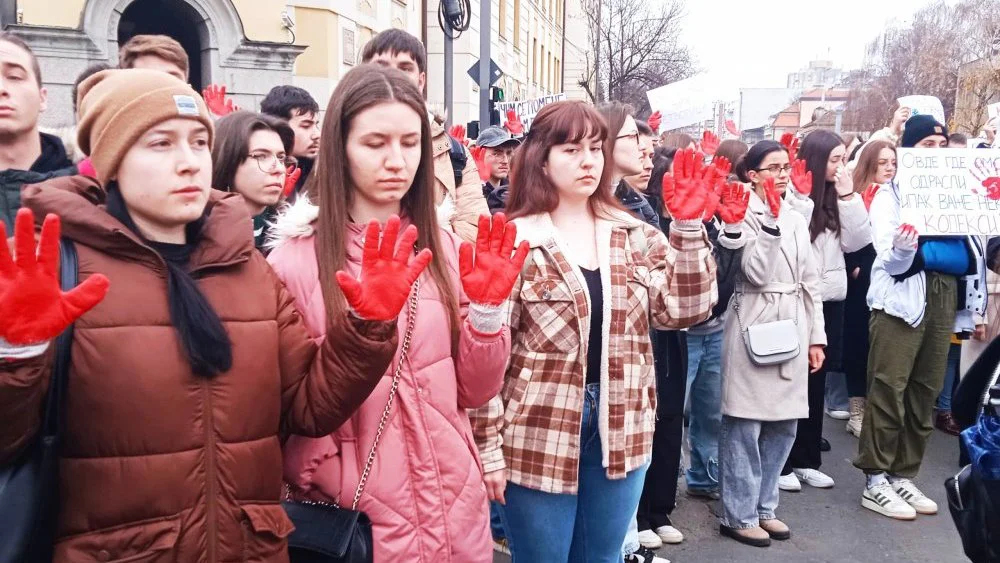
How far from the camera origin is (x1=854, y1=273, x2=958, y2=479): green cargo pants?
475 centimetres

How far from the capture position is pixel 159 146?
1.80 meters

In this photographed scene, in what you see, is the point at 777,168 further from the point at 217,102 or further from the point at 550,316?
the point at 217,102

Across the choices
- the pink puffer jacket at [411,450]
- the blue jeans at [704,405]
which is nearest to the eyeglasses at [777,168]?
the blue jeans at [704,405]

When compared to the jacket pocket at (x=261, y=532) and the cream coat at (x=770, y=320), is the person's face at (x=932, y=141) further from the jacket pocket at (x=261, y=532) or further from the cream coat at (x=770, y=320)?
the jacket pocket at (x=261, y=532)

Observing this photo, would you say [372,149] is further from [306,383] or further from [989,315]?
[989,315]

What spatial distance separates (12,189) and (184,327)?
116 centimetres

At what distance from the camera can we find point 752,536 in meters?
4.38

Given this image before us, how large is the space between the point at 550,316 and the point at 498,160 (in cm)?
353

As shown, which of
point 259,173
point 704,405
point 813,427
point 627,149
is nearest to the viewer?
point 259,173

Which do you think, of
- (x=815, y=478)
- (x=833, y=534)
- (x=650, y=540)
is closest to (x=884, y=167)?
(x=815, y=478)

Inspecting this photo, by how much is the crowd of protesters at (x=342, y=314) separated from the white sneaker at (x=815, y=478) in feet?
6.21

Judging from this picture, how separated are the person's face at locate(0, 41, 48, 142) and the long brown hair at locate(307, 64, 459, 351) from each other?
113 cm

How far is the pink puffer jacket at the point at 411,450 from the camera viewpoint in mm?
1942

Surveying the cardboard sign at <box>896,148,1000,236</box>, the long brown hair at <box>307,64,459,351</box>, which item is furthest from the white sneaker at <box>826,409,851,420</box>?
the long brown hair at <box>307,64,459,351</box>
